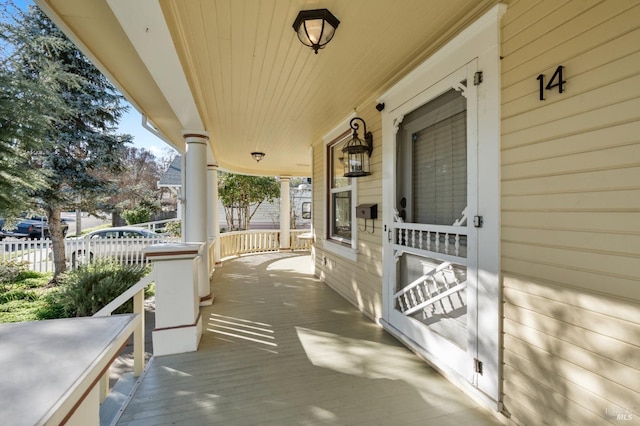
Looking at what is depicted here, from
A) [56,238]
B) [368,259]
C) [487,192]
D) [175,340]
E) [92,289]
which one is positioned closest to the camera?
[487,192]

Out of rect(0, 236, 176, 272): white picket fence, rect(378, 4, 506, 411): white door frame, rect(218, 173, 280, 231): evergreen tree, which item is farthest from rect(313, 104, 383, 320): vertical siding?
rect(218, 173, 280, 231): evergreen tree

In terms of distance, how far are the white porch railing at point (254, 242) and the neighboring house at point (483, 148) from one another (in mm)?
5331

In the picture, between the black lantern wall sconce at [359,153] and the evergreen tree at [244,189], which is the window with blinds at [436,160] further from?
the evergreen tree at [244,189]

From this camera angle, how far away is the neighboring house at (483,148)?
4.24 feet

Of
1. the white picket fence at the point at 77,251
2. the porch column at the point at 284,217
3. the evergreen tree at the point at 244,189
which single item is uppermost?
the evergreen tree at the point at 244,189

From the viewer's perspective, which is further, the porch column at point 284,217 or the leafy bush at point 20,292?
the porch column at point 284,217

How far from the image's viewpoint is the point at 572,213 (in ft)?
4.69

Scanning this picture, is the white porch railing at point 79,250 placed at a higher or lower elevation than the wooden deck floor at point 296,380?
higher

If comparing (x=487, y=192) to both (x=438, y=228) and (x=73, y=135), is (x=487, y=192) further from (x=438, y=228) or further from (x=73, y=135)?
(x=73, y=135)

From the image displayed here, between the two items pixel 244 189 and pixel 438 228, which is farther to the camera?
pixel 244 189

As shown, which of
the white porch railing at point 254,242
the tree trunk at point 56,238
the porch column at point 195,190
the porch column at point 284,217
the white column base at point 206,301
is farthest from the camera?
Answer: the porch column at point 284,217

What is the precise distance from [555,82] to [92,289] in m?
5.90

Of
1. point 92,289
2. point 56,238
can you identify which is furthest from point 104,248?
point 92,289

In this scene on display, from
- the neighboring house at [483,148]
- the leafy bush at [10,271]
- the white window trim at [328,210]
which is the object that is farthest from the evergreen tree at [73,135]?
the white window trim at [328,210]
